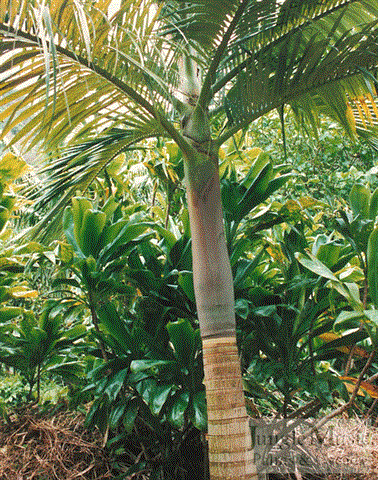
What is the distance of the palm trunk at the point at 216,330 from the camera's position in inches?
58.5

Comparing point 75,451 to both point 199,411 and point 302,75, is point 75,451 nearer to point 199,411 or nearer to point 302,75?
point 199,411

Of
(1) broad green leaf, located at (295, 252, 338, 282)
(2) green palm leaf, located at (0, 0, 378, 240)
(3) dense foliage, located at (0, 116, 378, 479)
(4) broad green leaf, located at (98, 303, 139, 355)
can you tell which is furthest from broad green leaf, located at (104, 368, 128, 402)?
(2) green palm leaf, located at (0, 0, 378, 240)

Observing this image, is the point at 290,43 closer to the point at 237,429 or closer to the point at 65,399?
the point at 237,429

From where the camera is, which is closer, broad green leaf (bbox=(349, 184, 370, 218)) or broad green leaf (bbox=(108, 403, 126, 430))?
broad green leaf (bbox=(108, 403, 126, 430))

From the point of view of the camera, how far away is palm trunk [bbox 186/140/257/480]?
4.88 feet

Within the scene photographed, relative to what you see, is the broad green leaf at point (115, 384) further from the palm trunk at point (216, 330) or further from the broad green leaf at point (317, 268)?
the broad green leaf at point (317, 268)

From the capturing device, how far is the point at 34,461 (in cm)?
211

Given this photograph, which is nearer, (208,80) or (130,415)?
(208,80)

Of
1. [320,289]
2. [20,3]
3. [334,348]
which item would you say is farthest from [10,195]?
[334,348]

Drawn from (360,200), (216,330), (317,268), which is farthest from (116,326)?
(360,200)

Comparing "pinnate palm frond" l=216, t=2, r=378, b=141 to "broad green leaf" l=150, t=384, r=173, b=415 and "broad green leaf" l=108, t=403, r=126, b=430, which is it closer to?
"broad green leaf" l=150, t=384, r=173, b=415

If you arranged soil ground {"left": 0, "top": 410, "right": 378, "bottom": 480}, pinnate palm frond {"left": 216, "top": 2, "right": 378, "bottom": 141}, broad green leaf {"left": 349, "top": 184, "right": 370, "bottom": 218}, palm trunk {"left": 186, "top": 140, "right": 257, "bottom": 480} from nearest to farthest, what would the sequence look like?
palm trunk {"left": 186, "top": 140, "right": 257, "bottom": 480}
pinnate palm frond {"left": 216, "top": 2, "right": 378, "bottom": 141}
soil ground {"left": 0, "top": 410, "right": 378, "bottom": 480}
broad green leaf {"left": 349, "top": 184, "right": 370, "bottom": 218}

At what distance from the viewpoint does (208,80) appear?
69.6 inches

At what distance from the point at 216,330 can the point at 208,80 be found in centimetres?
96
